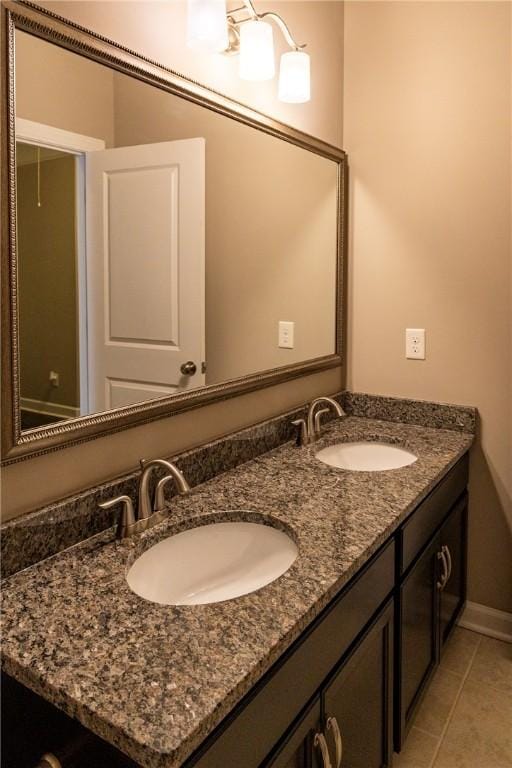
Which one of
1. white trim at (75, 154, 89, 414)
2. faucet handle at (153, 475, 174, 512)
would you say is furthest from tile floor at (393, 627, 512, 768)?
white trim at (75, 154, 89, 414)

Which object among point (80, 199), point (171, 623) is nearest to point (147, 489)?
point (171, 623)

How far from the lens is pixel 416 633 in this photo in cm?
176

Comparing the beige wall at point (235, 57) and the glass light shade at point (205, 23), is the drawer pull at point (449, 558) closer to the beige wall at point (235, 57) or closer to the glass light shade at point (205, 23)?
the beige wall at point (235, 57)

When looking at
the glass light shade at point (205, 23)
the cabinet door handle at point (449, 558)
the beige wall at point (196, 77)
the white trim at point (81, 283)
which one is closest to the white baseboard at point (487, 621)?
the cabinet door handle at point (449, 558)

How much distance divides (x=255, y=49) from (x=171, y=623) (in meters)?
1.49

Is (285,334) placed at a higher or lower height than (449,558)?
higher

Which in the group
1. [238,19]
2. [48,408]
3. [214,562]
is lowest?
[214,562]

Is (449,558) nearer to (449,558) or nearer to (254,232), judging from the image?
(449,558)

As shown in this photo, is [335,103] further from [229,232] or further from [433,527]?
[433,527]

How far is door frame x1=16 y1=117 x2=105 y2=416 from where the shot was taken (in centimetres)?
123

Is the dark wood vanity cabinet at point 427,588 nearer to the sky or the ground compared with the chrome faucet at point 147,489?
nearer to the ground

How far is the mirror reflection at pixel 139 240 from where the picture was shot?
1.23 m

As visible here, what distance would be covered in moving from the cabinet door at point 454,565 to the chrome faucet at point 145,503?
100 centimetres

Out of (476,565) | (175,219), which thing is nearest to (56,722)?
(175,219)
